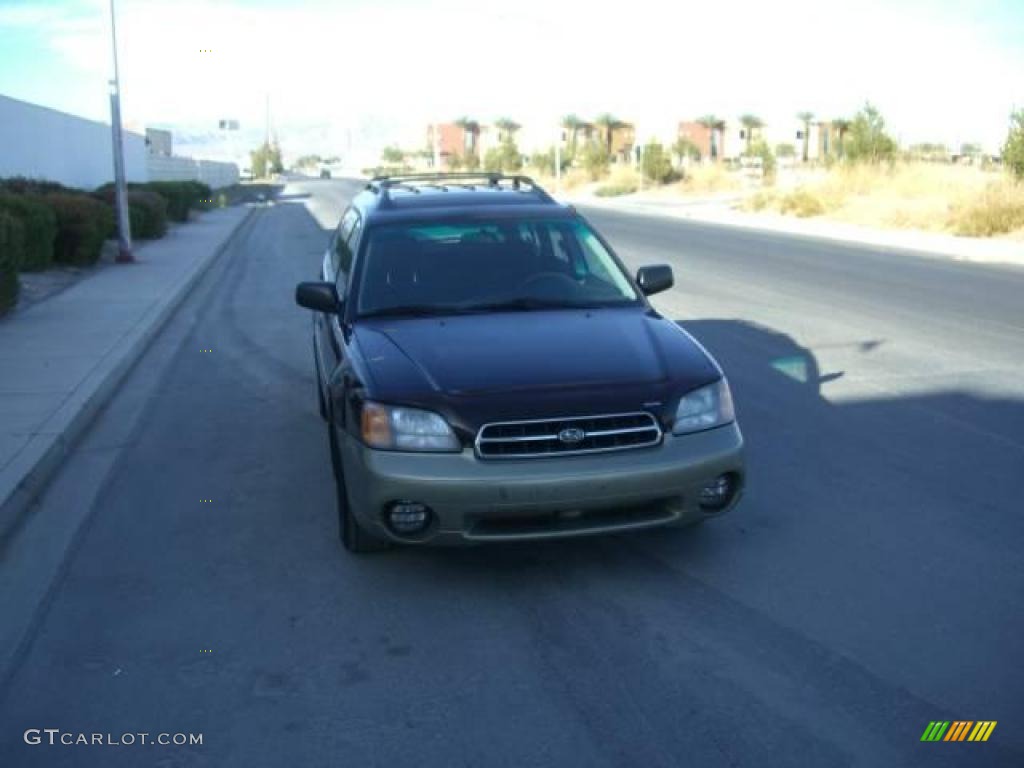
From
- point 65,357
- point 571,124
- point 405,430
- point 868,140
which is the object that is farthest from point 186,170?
point 571,124

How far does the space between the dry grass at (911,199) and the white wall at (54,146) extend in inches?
843

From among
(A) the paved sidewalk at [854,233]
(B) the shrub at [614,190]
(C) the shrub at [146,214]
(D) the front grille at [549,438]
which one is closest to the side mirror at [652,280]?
(D) the front grille at [549,438]

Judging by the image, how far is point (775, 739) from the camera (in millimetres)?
3658

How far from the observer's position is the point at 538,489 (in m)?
4.62

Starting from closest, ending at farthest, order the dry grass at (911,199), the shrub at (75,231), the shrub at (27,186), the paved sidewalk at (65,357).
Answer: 1. the paved sidewalk at (65,357)
2. the shrub at (75,231)
3. the shrub at (27,186)
4. the dry grass at (911,199)

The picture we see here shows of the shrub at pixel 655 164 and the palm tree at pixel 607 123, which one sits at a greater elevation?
the palm tree at pixel 607 123

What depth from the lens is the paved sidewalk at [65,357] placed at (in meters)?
6.90

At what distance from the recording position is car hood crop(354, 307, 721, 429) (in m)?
4.77

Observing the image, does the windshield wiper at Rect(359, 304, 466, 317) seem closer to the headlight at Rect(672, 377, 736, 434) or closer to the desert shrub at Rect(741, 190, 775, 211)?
the headlight at Rect(672, 377, 736, 434)

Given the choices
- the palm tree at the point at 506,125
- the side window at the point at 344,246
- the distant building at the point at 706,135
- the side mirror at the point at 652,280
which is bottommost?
the side mirror at the point at 652,280

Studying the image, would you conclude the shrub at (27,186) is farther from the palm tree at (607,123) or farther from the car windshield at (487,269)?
the palm tree at (607,123)

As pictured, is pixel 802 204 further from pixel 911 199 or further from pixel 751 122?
pixel 751 122

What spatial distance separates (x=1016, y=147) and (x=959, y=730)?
27312 millimetres

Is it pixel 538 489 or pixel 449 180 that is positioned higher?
pixel 449 180
